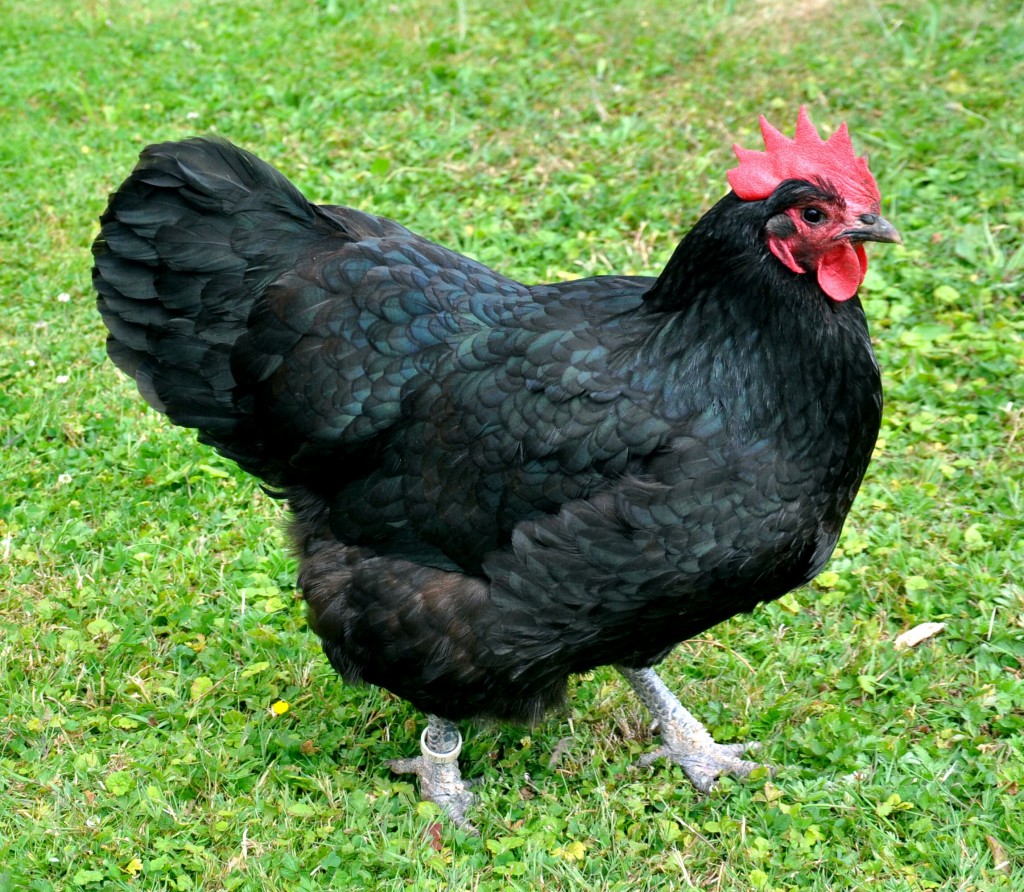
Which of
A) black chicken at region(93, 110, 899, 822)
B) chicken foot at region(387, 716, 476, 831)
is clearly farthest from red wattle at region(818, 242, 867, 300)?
chicken foot at region(387, 716, 476, 831)

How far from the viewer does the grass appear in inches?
146

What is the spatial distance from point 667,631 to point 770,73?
18.7 ft

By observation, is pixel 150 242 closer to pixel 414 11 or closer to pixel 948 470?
pixel 948 470

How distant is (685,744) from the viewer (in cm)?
412

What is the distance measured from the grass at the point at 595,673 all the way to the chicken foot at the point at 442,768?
0.10 meters

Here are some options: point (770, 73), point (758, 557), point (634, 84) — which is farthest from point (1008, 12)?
point (758, 557)

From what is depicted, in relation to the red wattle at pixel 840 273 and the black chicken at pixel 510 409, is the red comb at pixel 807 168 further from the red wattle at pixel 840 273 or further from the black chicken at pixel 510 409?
the red wattle at pixel 840 273

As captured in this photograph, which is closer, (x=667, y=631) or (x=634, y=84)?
(x=667, y=631)

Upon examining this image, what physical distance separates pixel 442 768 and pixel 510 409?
54.7 inches

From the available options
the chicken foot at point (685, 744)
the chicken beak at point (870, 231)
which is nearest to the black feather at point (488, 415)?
the chicken beak at point (870, 231)

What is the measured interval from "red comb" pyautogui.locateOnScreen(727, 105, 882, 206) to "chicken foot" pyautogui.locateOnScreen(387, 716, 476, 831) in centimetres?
212

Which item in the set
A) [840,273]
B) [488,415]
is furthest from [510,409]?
[840,273]

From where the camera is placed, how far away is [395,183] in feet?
24.2

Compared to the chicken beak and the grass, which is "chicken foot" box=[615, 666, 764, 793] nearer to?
the grass
